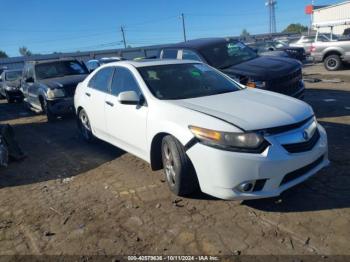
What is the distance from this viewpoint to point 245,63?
833 centimetres

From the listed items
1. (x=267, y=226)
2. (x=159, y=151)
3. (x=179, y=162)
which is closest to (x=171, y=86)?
(x=159, y=151)

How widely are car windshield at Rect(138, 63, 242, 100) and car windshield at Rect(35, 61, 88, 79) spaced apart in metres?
6.59

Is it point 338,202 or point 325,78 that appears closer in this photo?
point 338,202

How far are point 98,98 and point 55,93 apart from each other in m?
4.31

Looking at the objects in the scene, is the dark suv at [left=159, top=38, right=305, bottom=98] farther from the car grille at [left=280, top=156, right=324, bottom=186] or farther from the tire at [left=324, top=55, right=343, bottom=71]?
the tire at [left=324, top=55, right=343, bottom=71]

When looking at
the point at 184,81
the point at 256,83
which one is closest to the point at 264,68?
the point at 256,83

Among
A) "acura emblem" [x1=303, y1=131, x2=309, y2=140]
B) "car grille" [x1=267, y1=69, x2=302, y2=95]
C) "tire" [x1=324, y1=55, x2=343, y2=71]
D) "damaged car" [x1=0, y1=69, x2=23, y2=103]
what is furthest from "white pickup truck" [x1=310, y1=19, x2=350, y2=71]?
"acura emblem" [x1=303, y1=131, x2=309, y2=140]

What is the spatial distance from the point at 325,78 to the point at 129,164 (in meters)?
10.3

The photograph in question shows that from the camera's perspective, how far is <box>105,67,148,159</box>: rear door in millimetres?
4848

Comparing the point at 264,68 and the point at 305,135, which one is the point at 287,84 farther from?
the point at 305,135

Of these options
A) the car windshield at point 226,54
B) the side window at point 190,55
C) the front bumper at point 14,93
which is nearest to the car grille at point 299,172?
the car windshield at point 226,54

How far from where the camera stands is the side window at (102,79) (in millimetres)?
6029

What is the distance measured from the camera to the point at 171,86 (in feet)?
16.6

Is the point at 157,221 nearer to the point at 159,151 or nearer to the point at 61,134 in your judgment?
the point at 159,151
